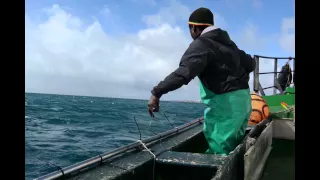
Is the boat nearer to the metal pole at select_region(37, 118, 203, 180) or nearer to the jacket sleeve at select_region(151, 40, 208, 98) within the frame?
the metal pole at select_region(37, 118, 203, 180)

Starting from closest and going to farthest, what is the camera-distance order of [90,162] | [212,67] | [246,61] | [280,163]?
[90,162]
[212,67]
[246,61]
[280,163]

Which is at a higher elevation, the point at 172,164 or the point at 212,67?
the point at 212,67

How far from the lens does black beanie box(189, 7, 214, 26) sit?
287 cm

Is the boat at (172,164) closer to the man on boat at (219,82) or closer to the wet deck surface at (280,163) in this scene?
the wet deck surface at (280,163)

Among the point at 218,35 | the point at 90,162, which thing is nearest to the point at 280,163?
the point at 218,35

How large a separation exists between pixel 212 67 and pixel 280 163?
6.79ft

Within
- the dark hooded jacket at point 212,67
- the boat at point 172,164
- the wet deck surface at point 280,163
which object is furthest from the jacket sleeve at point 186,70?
the wet deck surface at point 280,163

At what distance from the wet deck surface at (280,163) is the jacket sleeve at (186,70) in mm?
1690

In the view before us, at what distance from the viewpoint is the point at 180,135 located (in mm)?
3822

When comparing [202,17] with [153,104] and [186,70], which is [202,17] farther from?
[153,104]

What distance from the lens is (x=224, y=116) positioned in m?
2.88
